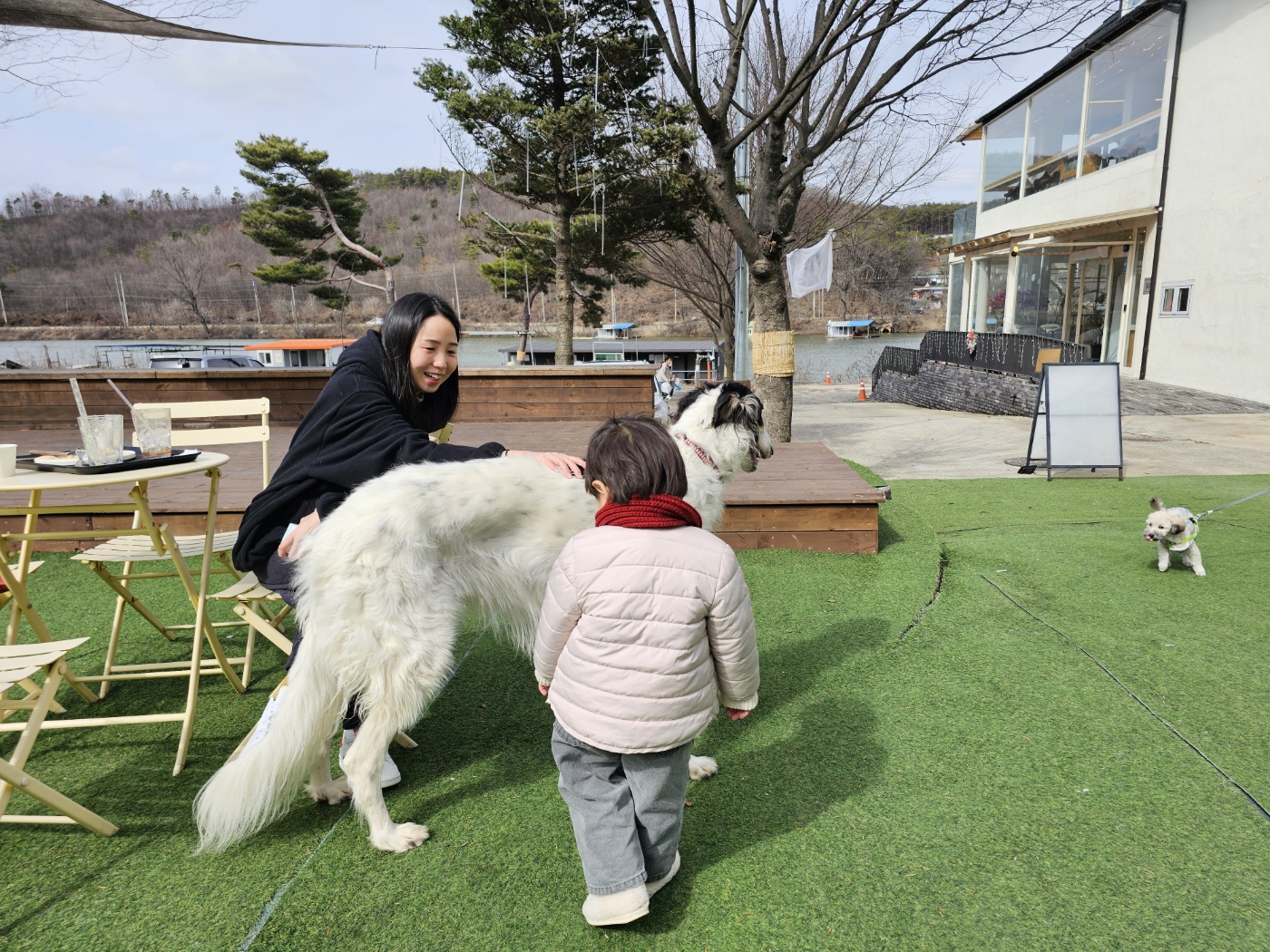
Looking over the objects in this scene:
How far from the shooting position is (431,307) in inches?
97.5

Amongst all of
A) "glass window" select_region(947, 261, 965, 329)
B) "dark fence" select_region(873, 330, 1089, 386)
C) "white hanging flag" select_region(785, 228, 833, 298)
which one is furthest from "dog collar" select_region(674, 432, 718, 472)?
"glass window" select_region(947, 261, 965, 329)

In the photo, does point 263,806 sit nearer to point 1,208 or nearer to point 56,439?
point 56,439

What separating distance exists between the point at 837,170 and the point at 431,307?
14981 mm

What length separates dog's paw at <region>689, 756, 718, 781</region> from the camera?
2.45 meters

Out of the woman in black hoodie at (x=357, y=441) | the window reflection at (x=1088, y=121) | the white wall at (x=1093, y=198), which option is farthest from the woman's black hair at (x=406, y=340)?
the window reflection at (x=1088, y=121)

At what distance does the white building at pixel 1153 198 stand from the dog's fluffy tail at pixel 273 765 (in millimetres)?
13399

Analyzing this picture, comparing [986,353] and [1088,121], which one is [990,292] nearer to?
[1088,121]

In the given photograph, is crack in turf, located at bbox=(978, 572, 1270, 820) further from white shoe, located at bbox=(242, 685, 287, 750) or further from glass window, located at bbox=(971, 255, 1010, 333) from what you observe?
glass window, located at bbox=(971, 255, 1010, 333)

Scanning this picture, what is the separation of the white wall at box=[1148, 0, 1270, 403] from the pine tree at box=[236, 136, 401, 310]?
90.7ft

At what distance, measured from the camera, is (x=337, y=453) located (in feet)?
7.63

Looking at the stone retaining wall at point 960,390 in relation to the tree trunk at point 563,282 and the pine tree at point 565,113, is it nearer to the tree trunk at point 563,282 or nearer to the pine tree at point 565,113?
the pine tree at point 565,113

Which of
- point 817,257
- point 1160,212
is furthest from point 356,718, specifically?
point 1160,212

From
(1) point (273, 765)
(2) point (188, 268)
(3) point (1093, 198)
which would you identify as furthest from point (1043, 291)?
(2) point (188, 268)

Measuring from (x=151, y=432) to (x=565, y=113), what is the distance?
15225 millimetres
